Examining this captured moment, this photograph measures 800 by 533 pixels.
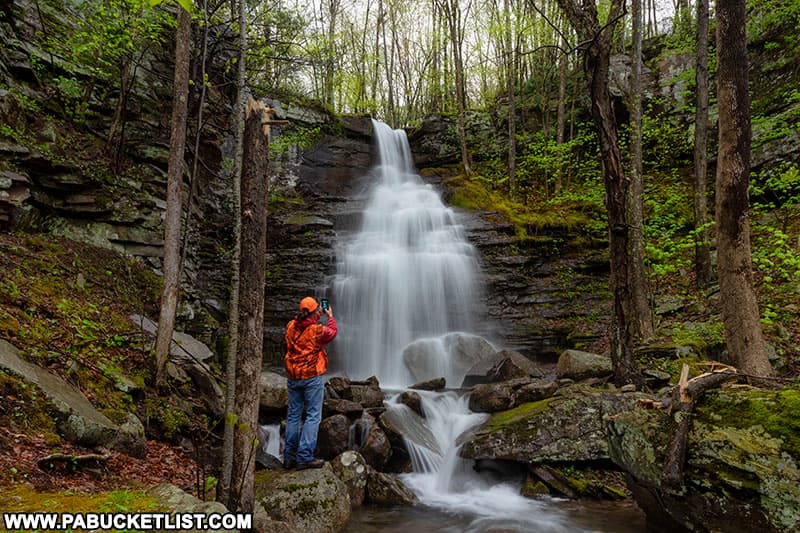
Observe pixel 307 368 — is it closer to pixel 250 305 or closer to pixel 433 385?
pixel 250 305

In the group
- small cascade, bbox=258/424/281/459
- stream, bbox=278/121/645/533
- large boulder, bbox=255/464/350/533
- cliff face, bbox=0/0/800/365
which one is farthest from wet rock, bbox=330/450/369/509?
cliff face, bbox=0/0/800/365

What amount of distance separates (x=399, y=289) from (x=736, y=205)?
9441 mm

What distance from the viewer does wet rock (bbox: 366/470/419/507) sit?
5820 mm

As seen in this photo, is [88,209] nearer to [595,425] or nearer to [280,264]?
[280,264]

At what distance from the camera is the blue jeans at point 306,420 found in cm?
575

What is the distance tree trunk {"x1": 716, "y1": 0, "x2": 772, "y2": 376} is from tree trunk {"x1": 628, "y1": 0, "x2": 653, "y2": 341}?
2.90m

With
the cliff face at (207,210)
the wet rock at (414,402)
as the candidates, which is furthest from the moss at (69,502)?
the wet rock at (414,402)

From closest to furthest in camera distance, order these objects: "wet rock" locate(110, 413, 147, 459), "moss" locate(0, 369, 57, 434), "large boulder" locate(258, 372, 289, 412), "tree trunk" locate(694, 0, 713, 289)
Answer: "moss" locate(0, 369, 57, 434) → "wet rock" locate(110, 413, 147, 459) → "large boulder" locate(258, 372, 289, 412) → "tree trunk" locate(694, 0, 713, 289)

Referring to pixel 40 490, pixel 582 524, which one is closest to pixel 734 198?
pixel 582 524

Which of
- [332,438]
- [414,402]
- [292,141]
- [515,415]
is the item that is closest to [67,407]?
[332,438]

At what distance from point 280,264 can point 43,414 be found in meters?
9.77

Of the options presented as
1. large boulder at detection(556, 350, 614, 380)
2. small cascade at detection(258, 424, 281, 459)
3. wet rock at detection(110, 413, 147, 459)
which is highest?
wet rock at detection(110, 413, 147, 459)

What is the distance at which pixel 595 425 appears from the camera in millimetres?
5895

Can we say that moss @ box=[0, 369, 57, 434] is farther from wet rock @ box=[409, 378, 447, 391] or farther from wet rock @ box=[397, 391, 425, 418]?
wet rock @ box=[409, 378, 447, 391]
